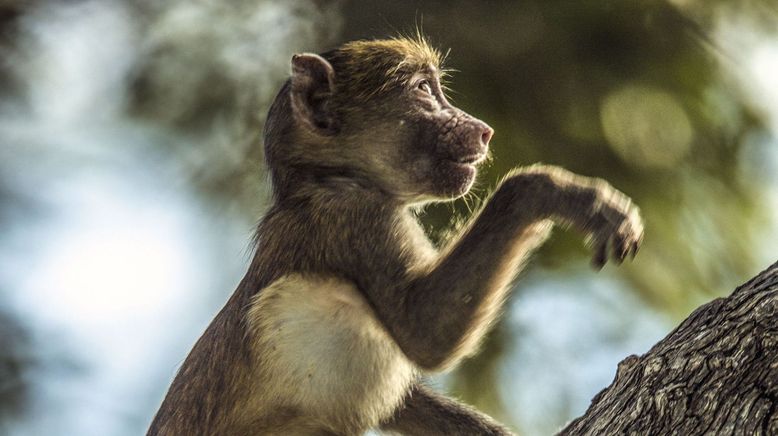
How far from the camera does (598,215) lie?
17.5 ft

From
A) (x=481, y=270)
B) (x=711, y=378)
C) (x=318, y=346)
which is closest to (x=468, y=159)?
(x=481, y=270)

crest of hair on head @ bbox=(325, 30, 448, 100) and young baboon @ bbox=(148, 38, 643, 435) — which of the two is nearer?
young baboon @ bbox=(148, 38, 643, 435)

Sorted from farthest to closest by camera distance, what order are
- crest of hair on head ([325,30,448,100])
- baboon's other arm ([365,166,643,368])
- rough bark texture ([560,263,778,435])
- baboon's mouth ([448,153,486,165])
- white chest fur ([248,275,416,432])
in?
crest of hair on head ([325,30,448,100]), baboon's mouth ([448,153,486,165]), white chest fur ([248,275,416,432]), baboon's other arm ([365,166,643,368]), rough bark texture ([560,263,778,435])

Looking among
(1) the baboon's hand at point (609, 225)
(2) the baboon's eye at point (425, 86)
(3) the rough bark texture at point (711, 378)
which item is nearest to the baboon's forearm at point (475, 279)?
(1) the baboon's hand at point (609, 225)

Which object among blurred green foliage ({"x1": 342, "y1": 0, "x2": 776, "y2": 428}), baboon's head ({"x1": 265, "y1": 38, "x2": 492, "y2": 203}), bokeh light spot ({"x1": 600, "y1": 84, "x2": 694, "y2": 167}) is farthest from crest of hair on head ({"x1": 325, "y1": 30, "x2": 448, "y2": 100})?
bokeh light spot ({"x1": 600, "y1": 84, "x2": 694, "y2": 167})

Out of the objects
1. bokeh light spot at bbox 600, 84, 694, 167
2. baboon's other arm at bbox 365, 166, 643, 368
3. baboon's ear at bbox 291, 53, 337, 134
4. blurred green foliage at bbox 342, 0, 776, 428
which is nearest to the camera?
baboon's other arm at bbox 365, 166, 643, 368

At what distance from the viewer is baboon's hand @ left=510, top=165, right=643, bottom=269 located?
525cm

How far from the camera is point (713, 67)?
10.9 m

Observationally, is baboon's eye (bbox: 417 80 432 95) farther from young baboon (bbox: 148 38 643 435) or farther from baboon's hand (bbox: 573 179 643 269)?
baboon's hand (bbox: 573 179 643 269)

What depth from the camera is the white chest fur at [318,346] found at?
18.5ft

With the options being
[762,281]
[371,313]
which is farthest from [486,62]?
[762,281]

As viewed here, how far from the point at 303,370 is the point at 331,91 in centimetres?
157

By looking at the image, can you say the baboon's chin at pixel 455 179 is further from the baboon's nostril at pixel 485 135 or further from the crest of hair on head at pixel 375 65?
the crest of hair on head at pixel 375 65

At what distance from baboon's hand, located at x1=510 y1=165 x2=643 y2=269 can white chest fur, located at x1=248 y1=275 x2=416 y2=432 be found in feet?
3.54
